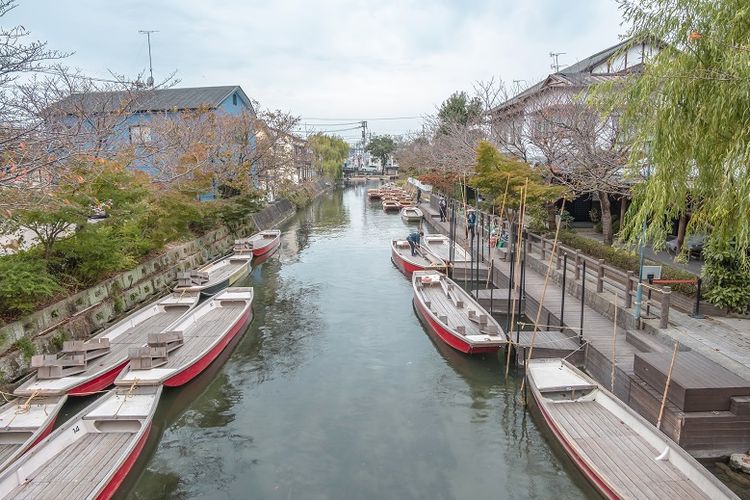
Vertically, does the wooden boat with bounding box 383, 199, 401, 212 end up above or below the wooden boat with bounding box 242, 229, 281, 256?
above

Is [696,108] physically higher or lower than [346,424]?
higher

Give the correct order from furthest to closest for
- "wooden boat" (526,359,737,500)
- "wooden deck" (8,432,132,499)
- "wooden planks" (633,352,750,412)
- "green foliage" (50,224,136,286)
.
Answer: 1. "green foliage" (50,224,136,286)
2. "wooden planks" (633,352,750,412)
3. "wooden deck" (8,432,132,499)
4. "wooden boat" (526,359,737,500)

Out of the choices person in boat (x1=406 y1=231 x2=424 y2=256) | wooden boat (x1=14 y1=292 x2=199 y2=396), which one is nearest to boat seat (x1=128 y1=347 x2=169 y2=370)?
wooden boat (x1=14 y1=292 x2=199 y2=396)

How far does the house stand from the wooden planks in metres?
4.56

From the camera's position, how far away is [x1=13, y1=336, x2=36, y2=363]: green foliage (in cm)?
1283

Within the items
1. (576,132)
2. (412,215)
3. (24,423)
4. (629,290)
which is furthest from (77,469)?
(412,215)

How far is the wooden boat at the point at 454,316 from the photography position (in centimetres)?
1407

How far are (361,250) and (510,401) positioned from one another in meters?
20.3

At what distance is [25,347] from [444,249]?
19590mm

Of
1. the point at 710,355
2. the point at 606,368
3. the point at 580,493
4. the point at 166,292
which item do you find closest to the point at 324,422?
the point at 580,493

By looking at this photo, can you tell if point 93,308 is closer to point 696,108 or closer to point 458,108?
point 696,108

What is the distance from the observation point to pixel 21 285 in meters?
12.9

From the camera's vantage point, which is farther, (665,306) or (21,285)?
(21,285)

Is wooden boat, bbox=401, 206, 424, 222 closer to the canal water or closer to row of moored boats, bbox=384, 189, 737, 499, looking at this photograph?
the canal water
